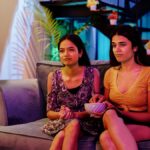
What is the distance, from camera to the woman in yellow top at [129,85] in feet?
6.79

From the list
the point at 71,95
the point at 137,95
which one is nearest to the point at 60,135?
the point at 71,95

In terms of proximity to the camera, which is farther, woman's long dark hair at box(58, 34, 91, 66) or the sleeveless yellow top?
woman's long dark hair at box(58, 34, 91, 66)

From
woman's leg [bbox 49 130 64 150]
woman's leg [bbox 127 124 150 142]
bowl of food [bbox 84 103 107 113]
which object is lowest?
woman's leg [bbox 49 130 64 150]

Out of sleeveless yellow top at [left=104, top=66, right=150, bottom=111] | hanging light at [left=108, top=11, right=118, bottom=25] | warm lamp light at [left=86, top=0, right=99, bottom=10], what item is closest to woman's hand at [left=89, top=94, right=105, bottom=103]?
sleeveless yellow top at [left=104, top=66, right=150, bottom=111]

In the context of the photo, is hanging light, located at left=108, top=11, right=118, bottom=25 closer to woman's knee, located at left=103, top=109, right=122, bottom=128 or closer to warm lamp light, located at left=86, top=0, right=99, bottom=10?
warm lamp light, located at left=86, top=0, right=99, bottom=10

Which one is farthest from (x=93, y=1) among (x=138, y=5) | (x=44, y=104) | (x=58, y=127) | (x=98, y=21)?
(x=58, y=127)

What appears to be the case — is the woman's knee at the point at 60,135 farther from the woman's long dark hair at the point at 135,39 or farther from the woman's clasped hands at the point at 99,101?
the woman's long dark hair at the point at 135,39

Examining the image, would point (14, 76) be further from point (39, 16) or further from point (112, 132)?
point (112, 132)

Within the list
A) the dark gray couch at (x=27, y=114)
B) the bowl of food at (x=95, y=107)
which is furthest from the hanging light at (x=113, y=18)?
the bowl of food at (x=95, y=107)

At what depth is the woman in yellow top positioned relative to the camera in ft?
6.79

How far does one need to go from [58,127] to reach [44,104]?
79cm

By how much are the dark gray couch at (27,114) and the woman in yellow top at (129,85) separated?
18cm

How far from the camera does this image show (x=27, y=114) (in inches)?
110

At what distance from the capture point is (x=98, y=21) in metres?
5.75
